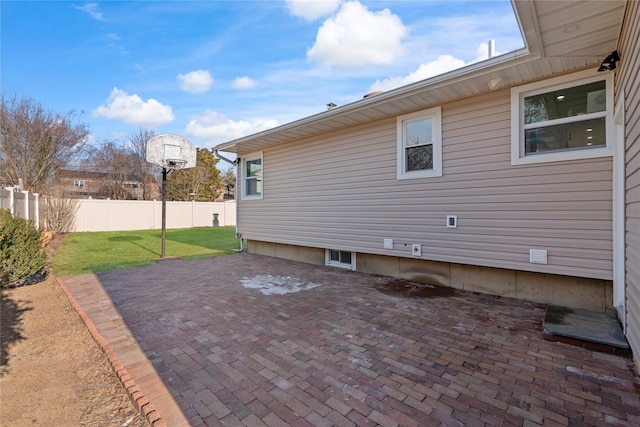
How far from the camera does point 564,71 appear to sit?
3.79 meters

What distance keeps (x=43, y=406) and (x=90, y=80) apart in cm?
1491

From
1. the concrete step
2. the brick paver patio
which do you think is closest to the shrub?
the brick paver patio

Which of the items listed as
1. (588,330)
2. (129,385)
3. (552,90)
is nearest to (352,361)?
(129,385)

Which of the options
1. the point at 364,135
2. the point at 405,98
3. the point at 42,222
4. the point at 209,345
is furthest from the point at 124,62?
the point at 209,345

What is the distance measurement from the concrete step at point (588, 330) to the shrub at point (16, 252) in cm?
752

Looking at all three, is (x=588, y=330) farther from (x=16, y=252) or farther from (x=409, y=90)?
(x=16, y=252)

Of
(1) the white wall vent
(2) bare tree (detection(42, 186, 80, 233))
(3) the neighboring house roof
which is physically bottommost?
(1) the white wall vent

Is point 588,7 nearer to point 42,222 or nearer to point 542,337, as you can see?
point 542,337

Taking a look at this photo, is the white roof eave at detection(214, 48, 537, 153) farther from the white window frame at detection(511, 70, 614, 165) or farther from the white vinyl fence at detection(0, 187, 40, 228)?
the white vinyl fence at detection(0, 187, 40, 228)

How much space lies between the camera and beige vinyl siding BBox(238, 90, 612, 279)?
3766 mm

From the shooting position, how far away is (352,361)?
8.81 ft

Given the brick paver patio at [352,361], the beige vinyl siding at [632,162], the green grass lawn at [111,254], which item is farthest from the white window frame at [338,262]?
the beige vinyl siding at [632,162]

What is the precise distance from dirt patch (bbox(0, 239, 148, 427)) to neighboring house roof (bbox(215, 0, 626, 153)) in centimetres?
431

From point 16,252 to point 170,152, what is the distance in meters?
4.88
